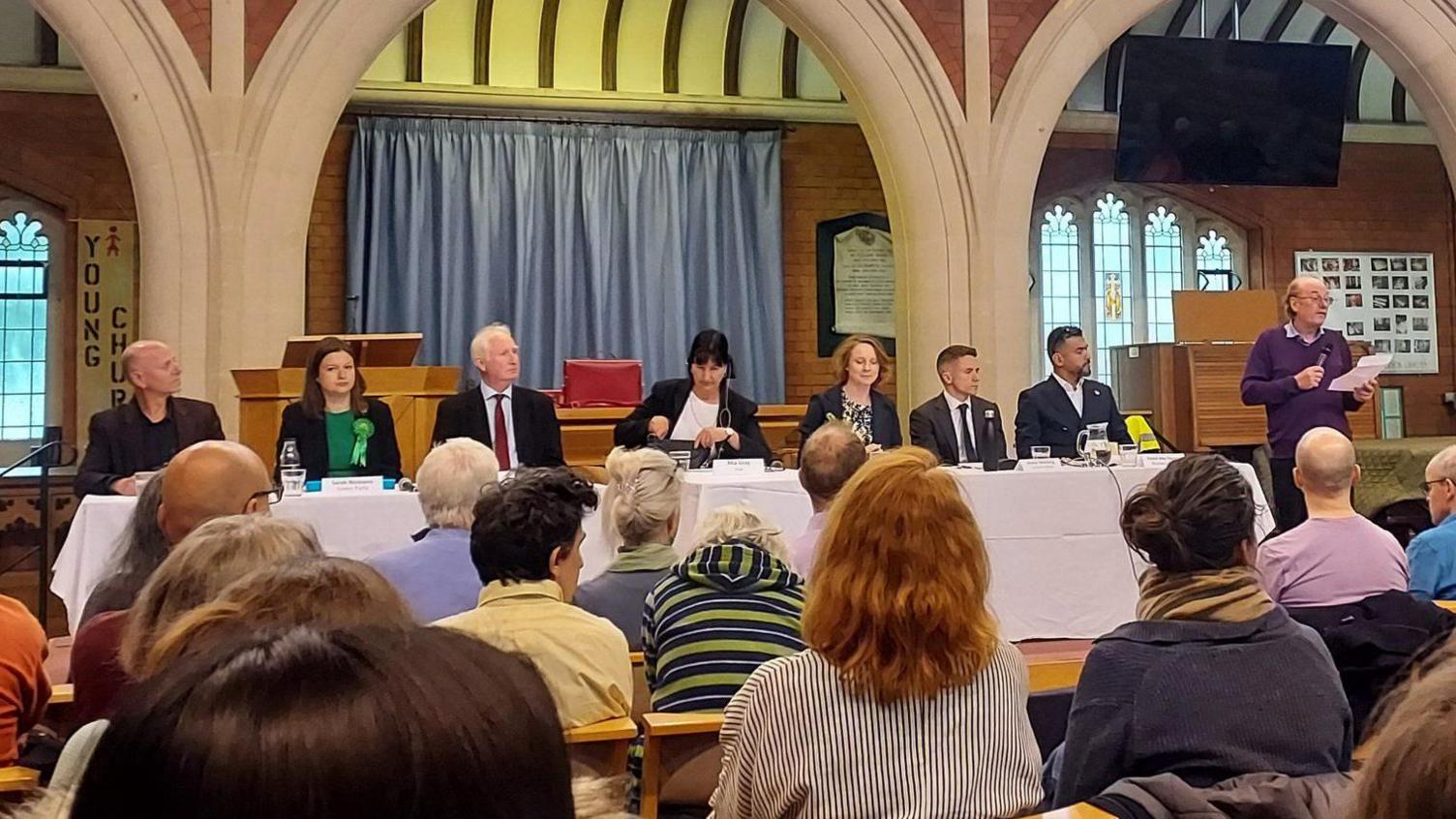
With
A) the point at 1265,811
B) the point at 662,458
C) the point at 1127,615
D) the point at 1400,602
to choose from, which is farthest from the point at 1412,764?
the point at 1127,615

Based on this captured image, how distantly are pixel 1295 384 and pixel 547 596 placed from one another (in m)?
3.99

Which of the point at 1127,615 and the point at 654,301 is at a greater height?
the point at 654,301

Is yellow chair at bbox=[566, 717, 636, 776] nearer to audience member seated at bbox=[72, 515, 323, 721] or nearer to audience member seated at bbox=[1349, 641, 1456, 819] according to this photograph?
audience member seated at bbox=[72, 515, 323, 721]

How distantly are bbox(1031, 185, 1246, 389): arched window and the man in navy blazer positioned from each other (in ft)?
18.2

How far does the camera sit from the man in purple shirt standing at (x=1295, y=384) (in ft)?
17.9

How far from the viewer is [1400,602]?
8.39 feet

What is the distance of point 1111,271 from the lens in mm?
11273

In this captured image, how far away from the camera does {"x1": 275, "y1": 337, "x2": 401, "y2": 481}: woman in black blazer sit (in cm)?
470

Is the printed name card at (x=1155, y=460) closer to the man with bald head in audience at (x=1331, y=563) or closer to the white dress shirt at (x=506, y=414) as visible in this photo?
the man with bald head in audience at (x=1331, y=563)

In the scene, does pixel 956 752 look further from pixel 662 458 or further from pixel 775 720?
pixel 662 458

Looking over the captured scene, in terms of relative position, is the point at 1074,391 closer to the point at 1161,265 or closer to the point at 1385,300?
the point at 1161,265

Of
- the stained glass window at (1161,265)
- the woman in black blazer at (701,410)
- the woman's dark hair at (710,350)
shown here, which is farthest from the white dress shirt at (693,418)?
the stained glass window at (1161,265)

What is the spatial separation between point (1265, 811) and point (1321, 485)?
1842 millimetres

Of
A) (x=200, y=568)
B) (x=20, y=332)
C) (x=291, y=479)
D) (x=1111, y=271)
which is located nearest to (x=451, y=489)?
(x=291, y=479)
